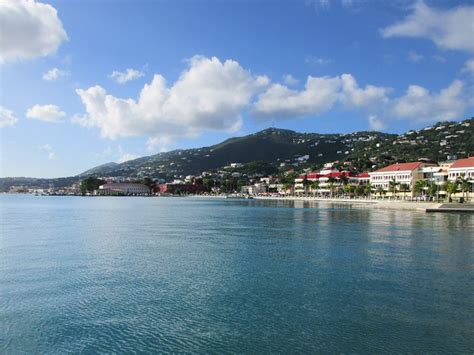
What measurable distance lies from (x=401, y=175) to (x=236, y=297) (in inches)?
4074

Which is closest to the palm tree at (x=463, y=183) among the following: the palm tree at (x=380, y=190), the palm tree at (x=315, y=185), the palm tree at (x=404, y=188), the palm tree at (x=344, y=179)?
the palm tree at (x=404, y=188)

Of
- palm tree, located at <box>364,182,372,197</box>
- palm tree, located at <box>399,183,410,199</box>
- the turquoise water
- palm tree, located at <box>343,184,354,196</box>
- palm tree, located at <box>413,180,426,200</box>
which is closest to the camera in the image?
the turquoise water

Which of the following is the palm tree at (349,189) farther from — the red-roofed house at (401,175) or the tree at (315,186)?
the tree at (315,186)

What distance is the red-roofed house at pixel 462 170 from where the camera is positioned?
8826cm

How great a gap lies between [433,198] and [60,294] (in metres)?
91.5

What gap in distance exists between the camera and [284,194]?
174750mm

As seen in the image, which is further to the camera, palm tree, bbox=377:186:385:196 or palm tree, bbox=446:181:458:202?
palm tree, bbox=377:186:385:196

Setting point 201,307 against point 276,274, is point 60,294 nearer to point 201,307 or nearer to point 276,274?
point 201,307

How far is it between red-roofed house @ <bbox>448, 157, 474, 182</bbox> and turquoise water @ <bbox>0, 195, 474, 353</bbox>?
227 ft

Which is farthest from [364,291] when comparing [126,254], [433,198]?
[433,198]

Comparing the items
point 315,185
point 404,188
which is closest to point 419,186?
point 404,188

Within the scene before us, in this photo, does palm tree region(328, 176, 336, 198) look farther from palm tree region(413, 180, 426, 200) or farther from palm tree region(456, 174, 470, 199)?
palm tree region(456, 174, 470, 199)

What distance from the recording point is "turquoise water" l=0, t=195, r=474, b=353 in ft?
37.6

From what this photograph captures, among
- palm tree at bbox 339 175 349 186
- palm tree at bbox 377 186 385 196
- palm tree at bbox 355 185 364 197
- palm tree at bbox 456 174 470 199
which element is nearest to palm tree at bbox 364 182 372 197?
palm tree at bbox 377 186 385 196
